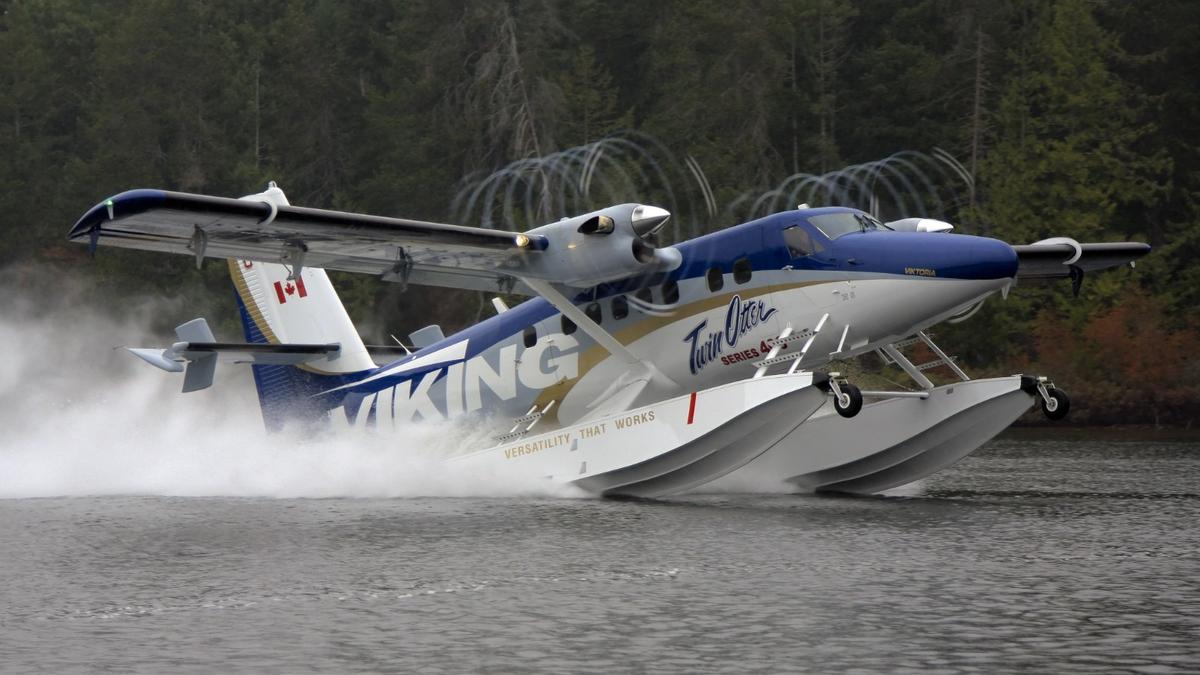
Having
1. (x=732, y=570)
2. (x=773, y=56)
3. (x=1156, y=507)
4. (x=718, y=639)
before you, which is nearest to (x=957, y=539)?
(x=732, y=570)

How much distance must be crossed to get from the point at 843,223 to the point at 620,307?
10.4 ft

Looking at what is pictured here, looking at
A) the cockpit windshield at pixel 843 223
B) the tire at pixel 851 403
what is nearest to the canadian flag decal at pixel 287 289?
the cockpit windshield at pixel 843 223

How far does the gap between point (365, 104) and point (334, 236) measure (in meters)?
45.9

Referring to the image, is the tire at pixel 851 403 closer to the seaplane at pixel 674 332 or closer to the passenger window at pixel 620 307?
the seaplane at pixel 674 332

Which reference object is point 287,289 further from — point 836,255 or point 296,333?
point 836,255

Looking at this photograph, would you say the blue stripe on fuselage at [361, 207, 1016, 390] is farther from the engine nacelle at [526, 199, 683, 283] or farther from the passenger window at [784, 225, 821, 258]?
the engine nacelle at [526, 199, 683, 283]

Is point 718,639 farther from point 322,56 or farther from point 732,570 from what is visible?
point 322,56

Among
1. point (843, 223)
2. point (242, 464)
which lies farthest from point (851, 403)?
point (242, 464)

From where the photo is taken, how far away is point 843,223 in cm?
1827

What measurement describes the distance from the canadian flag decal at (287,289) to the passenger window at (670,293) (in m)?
6.63

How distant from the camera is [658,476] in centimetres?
1841

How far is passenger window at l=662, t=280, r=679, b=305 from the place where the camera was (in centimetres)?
1930

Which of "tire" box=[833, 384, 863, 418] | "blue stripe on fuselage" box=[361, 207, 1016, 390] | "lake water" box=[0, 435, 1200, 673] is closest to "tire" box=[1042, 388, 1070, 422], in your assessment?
"lake water" box=[0, 435, 1200, 673]

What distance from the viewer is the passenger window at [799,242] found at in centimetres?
1816
